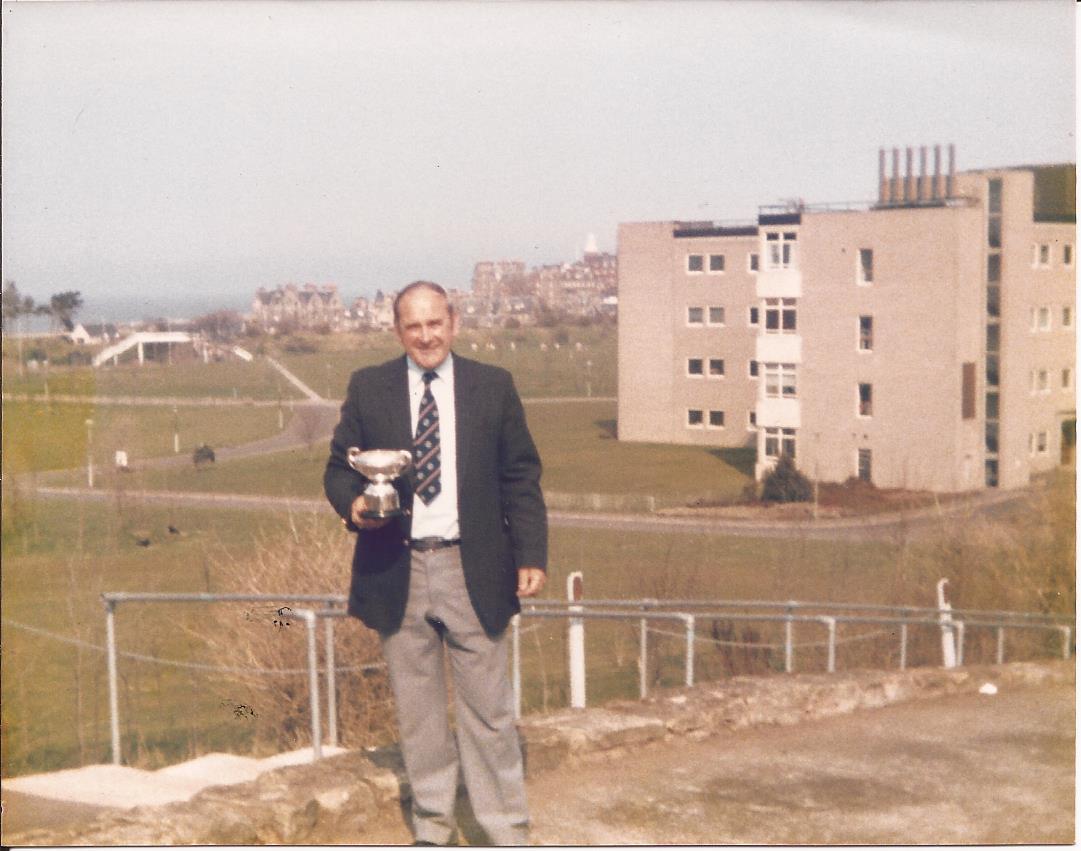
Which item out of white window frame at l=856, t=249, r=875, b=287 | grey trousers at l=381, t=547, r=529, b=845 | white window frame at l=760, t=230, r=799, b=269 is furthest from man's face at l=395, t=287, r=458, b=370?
white window frame at l=856, t=249, r=875, b=287

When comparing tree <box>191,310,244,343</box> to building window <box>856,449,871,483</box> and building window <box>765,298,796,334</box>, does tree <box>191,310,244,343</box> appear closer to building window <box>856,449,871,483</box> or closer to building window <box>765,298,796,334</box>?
building window <box>765,298,796,334</box>

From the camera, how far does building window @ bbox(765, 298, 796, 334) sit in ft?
104

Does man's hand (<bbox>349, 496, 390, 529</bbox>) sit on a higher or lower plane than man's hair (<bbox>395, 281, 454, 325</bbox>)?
lower

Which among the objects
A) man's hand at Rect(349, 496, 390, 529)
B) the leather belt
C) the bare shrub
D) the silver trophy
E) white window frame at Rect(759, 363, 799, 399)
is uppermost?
the silver trophy

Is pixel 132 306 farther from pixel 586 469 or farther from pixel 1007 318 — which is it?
pixel 1007 318

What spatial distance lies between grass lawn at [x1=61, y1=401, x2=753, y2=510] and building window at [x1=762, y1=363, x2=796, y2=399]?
6.39 metres

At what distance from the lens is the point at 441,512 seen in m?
4.12

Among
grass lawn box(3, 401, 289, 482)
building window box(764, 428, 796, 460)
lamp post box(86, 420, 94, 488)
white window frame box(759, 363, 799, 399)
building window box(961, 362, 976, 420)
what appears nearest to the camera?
grass lawn box(3, 401, 289, 482)

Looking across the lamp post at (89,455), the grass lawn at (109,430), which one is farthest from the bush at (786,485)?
the lamp post at (89,455)

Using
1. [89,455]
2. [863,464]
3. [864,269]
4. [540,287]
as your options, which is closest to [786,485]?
[863,464]

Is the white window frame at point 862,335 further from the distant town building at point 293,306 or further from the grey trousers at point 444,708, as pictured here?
the grey trousers at point 444,708

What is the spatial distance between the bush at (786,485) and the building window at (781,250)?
18.3 feet

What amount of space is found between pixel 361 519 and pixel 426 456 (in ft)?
0.87

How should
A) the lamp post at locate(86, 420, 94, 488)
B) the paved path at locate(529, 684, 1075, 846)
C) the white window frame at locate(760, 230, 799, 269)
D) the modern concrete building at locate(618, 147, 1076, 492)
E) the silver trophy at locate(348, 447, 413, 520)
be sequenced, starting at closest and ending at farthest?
the silver trophy at locate(348, 447, 413, 520)
the paved path at locate(529, 684, 1075, 846)
the lamp post at locate(86, 420, 94, 488)
the modern concrete building at locate(618, 147, 1076, 492)
the white window frame at locate(760, 230, 799, 269)
